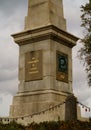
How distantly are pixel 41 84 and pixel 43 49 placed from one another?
1.92 m

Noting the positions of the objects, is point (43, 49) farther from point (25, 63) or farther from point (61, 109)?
point (61, 109)

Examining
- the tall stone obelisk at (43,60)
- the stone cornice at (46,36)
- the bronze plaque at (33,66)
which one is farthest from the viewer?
the stone cornice at (46,36)

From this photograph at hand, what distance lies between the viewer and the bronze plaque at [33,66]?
18.7m

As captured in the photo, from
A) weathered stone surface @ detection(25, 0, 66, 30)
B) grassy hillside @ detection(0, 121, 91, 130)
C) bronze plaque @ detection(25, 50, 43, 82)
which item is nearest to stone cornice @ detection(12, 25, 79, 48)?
weathered stone surface @ detection(25, 0, 66, 30)

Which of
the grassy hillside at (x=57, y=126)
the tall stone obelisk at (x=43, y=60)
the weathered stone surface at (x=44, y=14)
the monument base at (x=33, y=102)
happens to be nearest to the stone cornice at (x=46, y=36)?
the tall stone obelisk at (x=43, y=60)

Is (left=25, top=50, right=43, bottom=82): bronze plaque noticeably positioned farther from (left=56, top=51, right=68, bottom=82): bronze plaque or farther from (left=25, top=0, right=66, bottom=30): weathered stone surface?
(left=25, top=0, right=66, bottom=30): weathered stone surface

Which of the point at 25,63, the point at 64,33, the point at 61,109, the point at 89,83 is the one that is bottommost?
the point at 61,109

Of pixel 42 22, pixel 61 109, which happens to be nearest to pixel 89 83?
pixel 61 109

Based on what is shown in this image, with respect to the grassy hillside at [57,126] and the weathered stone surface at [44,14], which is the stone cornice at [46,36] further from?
the grassy hillside at [57,126]

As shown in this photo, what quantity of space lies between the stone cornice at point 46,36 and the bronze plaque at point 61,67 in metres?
0.82

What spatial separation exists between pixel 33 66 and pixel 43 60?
0.68 metres

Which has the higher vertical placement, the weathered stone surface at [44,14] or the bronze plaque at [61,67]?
the weathered stone surface at [44,14]

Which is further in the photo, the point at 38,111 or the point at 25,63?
the point at 25,63

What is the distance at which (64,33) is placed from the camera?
64.7ft
